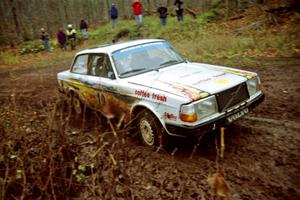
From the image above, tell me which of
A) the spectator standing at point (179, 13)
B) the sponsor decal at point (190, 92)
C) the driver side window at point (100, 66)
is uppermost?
the spectator standing at point (179, 13)

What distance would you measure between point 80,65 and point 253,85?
3.79 m

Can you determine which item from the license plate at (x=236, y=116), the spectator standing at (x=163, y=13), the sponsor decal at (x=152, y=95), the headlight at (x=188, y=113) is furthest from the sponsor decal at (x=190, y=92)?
the spectator standing at (x=163, y=13)

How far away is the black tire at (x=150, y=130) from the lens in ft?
15.3

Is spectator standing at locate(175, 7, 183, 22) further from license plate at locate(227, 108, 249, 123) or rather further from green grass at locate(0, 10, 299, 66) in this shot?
license plate at locate(227, 108, 249, 123)

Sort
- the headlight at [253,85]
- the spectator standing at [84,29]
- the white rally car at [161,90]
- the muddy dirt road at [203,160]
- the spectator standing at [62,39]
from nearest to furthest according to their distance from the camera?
the muddy dirt road at [203,160]
the white rally car at [161,90]
the headlight at [253,85]
the spectator standing at [62,39]
the spectator standing at [84,29]

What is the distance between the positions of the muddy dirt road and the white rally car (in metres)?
0.47

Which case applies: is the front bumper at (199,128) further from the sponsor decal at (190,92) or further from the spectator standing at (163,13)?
the spectator standing at (163,13)

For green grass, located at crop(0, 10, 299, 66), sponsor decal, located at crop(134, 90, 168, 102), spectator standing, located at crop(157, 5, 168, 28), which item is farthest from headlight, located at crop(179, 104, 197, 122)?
spectator standing, located at crop(157, 5, 168, 28)

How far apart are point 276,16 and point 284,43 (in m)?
3.63

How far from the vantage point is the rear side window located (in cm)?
654

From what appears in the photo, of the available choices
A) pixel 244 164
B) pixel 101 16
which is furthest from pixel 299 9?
pixel 101 16

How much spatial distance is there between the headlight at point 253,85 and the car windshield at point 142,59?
1.56 m

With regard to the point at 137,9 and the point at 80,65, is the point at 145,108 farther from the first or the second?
the point at 137,9

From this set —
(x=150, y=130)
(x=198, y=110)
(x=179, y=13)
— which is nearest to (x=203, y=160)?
(x=198, y=110)
